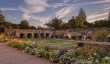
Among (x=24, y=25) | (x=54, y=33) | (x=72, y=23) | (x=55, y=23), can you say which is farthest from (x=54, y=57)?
(x=55, y=23)

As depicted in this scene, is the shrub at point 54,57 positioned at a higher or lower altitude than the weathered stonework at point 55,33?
higher

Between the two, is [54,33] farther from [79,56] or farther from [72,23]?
[79,56]

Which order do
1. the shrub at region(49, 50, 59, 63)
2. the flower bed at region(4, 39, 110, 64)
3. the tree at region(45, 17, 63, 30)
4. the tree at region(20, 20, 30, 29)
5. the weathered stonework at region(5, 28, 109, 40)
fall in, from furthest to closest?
the tree at region(45, 17, 63, 30) → the tree at region(20, 20, 30, 29) → the weathered stonework at region(5, 28, 109, 40) → the shrub at region(49, 50, 59, 63) → the flower bed at region(4, 39, 110, 64)

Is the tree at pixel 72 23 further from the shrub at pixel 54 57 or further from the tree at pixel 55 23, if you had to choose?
the shrub at pixel 54 57

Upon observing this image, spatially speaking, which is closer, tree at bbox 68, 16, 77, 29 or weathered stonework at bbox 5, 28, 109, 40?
weathered stonework at bbox 5, 28, 109, 40

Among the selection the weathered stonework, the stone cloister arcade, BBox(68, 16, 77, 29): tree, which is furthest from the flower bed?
BBox(68, 16, 77, 29): tree

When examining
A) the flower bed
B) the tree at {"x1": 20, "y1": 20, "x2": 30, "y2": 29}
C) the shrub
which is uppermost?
the tree at {"x1": 20, "y1": 20, "x2": 30, "y2": 29}

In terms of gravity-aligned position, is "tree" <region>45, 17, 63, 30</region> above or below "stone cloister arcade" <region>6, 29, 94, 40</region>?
above

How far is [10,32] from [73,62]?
93.1 feet

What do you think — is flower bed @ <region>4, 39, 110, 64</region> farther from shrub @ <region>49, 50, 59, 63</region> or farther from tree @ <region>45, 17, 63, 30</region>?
tree @ <region>45, 17, 63, 30</region>

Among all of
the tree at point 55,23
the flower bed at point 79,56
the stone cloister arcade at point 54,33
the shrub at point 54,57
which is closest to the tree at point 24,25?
the tree at point 55,23

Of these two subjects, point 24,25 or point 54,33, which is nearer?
point 54,33

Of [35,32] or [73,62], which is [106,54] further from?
[35,32]

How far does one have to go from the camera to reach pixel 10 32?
117ft
